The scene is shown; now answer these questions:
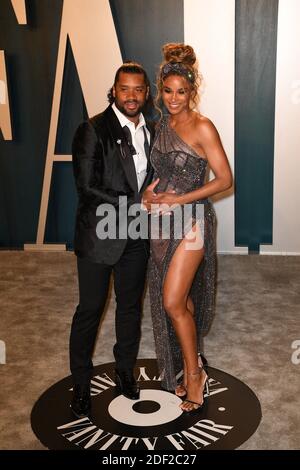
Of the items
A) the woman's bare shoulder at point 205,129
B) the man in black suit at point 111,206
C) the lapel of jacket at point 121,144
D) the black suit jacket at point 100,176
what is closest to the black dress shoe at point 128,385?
the man in black suit at point 111,206

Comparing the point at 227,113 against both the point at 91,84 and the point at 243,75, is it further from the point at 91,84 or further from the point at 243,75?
the point at 91,84

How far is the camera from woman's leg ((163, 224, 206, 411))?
2.80 metres

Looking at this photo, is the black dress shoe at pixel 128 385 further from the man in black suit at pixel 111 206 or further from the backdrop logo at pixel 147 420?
the man in black suit at pixel 111 206

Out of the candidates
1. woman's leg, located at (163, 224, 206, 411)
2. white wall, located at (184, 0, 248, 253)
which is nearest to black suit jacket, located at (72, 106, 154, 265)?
woman's leg, located at (163, 224, 206, 411)

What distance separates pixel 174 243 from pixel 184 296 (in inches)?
10.1

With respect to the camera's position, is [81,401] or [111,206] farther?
[81,401]

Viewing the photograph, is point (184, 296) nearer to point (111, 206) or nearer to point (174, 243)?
point (174, 243)

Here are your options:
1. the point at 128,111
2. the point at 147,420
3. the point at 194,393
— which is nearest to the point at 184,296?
the point at 194,393

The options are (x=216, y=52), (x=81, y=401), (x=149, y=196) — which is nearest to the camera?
(x=149, y=196)

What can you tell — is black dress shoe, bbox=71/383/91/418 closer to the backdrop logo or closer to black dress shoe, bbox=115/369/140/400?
the backdrop logo

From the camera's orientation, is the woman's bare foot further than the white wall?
No

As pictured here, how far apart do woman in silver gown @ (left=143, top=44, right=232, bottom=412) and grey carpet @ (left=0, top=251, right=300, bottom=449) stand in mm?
449

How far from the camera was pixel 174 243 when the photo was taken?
2.85m

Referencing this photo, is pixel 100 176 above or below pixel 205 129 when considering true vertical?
below
